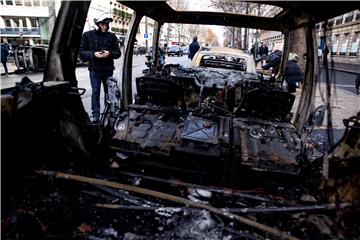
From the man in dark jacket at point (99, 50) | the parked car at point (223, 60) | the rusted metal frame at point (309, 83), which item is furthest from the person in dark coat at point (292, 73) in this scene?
the man in dark jacket at point (99, 50)

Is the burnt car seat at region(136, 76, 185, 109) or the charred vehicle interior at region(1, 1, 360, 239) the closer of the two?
the charred vehicle interior at region(1, 1, 360, 239)

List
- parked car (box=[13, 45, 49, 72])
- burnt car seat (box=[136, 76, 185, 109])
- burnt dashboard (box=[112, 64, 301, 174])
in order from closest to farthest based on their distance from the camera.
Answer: burnt dashboard (box=[112, 64, 301, 174]) < burnt car seat (box=[136, 76, 185, 109]) < parked car (box=[13, 45, 49, 72])

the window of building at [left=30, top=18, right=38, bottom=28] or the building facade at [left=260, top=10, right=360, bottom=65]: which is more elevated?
the window of building at [left=30, top=18, right=38, bottom=28]

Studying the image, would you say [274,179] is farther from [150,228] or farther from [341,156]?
[150,228]

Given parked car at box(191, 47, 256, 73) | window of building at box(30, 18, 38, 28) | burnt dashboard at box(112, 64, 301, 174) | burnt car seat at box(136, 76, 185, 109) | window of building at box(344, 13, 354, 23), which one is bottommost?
burnt dashboard at box(112, 64, 301, 174)

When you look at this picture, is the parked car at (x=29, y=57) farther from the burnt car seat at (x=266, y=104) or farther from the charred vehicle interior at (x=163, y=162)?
the burnt car seat at (x=266, y=104)

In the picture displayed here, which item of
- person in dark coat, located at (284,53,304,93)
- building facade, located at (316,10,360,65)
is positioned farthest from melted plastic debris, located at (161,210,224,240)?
building facade, located at (316,10,360,65)

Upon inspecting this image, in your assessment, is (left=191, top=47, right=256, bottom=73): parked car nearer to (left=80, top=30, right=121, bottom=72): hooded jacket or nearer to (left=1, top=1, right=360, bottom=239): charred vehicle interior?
(left=80, top=30, right=121, bottom=72): hooded jacket

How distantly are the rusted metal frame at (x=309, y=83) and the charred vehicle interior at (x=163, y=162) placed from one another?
0.01 metres

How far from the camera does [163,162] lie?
3.50 metres

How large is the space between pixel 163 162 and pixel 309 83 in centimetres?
236

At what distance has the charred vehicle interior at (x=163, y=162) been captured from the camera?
2389mm

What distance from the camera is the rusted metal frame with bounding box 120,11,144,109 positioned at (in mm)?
4348

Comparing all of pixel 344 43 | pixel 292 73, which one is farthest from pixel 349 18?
pixel 292 73
